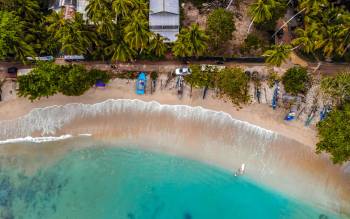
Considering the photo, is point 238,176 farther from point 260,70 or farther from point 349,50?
point 349,50

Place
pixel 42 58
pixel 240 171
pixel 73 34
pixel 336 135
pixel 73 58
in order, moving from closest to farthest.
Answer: pixel 336 135, pixel 73 34, pixel 240 171, pixel 42 58, pixel 73 58

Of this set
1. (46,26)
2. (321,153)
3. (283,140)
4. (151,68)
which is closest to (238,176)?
(283,140)

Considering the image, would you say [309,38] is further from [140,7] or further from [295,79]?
[140,7]

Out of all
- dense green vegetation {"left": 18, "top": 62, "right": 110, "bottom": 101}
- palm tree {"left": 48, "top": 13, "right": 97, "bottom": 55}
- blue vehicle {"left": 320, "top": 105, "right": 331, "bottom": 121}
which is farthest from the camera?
blue vehicle {"left": 320, "top": 105, "right": 331, "bottom": 121}

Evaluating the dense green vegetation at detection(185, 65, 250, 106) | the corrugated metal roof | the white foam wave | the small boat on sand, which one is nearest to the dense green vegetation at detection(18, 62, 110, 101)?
the white foam wave

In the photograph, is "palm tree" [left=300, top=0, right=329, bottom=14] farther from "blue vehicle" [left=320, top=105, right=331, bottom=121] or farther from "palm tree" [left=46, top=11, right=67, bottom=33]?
"palm tree" [left=46, top=11, right=67, bottom=33]

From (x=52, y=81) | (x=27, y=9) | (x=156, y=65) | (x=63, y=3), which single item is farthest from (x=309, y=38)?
(x=27, y=9)

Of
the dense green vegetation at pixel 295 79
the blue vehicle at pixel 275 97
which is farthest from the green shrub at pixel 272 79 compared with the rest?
the dense green vegetation at pixel 295 79
